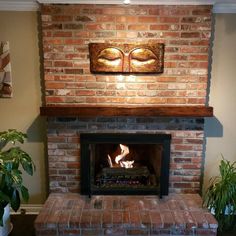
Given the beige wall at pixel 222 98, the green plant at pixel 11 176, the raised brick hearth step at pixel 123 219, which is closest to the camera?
the green plant at pixel 11 176

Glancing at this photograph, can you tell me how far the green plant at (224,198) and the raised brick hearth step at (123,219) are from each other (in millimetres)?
115

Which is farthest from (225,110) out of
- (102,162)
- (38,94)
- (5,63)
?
(5,63)

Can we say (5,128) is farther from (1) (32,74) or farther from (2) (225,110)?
(2) (225,110)

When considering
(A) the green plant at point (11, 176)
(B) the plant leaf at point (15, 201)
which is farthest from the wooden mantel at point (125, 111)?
(B) the plant leaf at point (15, 201)

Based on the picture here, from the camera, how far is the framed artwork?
252 cm

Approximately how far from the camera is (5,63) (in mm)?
2537

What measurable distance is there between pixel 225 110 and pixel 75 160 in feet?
5.36

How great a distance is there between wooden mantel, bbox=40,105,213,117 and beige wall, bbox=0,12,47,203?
0.30m

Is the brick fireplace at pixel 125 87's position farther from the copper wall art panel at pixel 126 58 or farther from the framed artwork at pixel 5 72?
the framed artwork at pixel 5 72

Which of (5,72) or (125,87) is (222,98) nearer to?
(125,87)

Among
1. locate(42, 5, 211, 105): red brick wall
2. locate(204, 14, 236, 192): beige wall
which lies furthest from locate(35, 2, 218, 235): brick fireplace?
locate(204, 14, 236, 192): beige wall

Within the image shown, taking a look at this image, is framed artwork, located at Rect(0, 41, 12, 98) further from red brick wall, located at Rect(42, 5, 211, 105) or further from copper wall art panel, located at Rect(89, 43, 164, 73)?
copper wall art panel, located at Rect(89, 43, 164, 73)

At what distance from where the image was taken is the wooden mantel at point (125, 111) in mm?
2410

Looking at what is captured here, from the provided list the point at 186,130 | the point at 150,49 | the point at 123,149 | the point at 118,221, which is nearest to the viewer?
the point at 118,221
